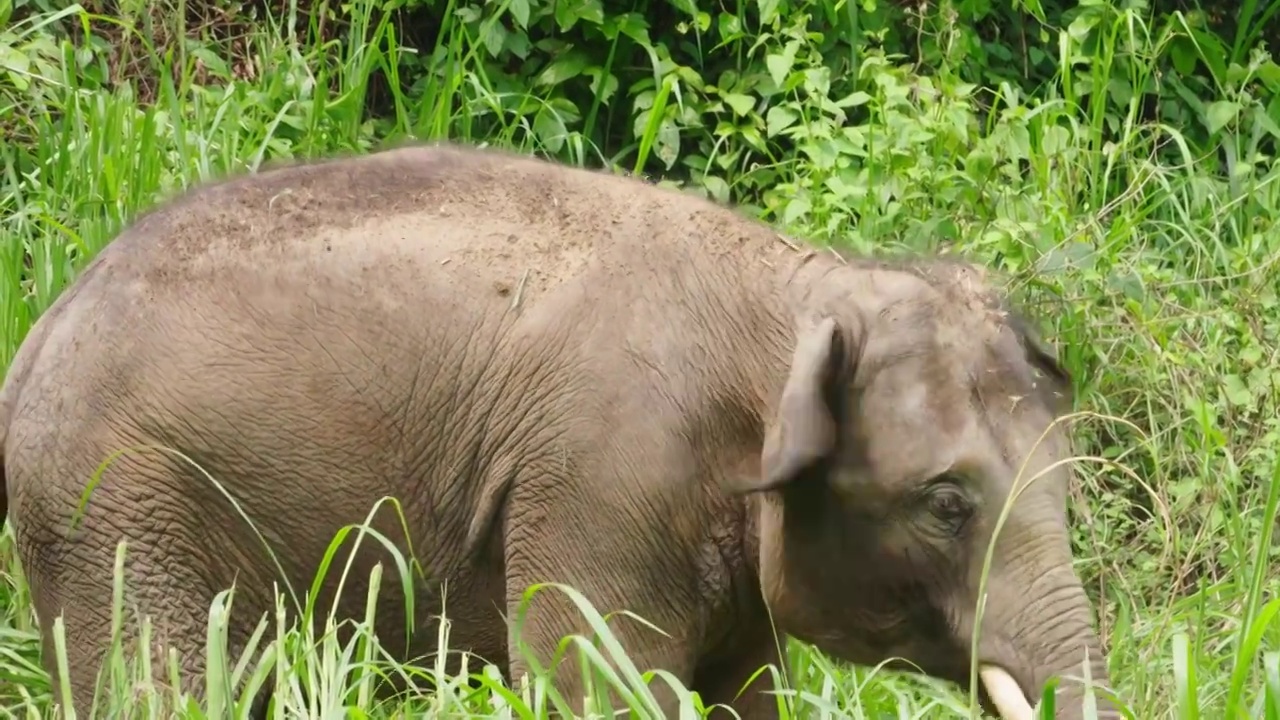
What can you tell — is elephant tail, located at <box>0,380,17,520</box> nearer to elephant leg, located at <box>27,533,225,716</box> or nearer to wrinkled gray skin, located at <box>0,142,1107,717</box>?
wrinkled gray skin, located at <box>0,142,1107,717</box>

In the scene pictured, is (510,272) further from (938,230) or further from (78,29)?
(78,29)

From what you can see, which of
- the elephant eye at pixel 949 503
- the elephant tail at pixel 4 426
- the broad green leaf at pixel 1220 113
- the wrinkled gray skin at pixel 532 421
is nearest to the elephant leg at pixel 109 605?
the wrinkled gray skin at pixel 532 421

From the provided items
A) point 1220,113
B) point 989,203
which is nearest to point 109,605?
point 989,203

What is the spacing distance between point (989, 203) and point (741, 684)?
1999 millimetres

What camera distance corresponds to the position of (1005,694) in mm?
3430

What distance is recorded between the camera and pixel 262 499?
3.81 metres

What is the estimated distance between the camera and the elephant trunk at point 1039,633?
339 centimetres

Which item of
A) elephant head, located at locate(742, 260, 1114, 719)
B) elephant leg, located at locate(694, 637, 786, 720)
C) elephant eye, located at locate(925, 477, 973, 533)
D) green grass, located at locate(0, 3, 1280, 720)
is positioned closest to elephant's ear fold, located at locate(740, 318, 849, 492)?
elephant head, located at locate(742, 260, 1114, 719)

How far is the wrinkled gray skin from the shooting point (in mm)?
3605

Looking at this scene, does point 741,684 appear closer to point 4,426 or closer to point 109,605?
point 109,605

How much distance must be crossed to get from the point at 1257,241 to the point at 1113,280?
627 mm

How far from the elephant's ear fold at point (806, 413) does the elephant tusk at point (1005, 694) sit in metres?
0.42

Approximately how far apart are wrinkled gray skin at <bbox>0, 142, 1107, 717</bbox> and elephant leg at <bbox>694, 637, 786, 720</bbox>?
49 millimetres

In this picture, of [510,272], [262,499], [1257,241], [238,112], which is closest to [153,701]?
[262,499]
